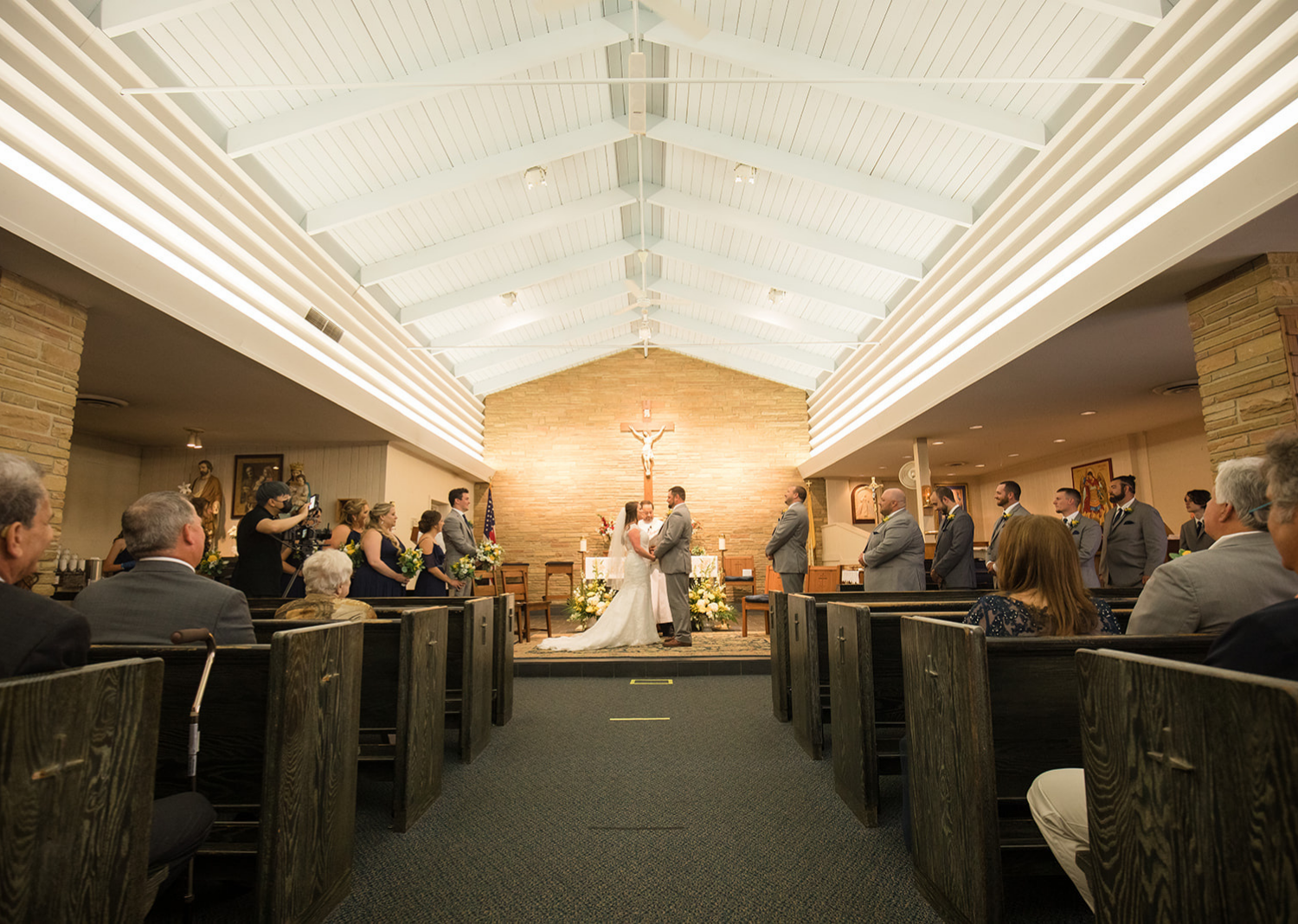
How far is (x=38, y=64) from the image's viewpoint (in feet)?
13.0

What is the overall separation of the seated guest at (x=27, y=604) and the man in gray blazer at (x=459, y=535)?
16.6 ft

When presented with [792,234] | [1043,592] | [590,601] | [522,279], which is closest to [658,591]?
[590,601]

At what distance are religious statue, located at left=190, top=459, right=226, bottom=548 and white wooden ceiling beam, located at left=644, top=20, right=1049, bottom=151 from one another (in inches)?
275

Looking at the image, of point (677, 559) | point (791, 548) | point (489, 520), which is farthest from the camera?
point (489, 520)

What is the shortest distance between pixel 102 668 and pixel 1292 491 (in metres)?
2.25

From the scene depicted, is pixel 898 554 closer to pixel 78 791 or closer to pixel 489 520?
pixel 78 791

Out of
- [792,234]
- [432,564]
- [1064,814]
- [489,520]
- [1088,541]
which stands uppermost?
[792,234]

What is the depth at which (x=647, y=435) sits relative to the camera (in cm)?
1345

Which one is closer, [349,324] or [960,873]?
[960,873]

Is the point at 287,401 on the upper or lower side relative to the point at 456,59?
lower

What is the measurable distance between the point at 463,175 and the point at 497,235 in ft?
4.57

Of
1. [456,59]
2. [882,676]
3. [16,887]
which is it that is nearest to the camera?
[16,887]

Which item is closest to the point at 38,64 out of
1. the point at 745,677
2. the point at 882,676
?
the point at 882,676

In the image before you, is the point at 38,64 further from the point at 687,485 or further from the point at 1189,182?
the point at 687,485
